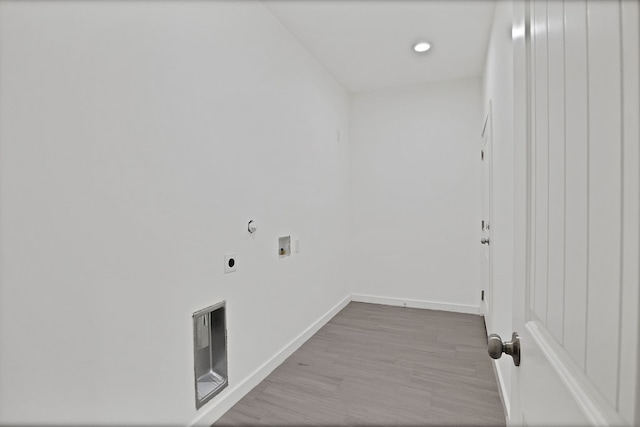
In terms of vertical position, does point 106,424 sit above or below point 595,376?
below

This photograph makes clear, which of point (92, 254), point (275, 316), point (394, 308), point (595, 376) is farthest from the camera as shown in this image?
point (394, 308)

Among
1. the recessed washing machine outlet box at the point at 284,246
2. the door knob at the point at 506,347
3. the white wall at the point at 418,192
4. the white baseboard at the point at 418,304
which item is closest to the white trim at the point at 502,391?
the door knob at the point at 506,347

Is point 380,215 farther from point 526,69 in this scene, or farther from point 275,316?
point 526,69

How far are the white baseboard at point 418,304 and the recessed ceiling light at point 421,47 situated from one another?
2.72 m

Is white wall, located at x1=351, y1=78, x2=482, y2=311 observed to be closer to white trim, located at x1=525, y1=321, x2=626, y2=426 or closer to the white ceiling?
the white ceiling

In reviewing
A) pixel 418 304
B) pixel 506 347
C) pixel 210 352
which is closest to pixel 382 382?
pixel 210 352

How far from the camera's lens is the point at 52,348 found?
3.92 ft

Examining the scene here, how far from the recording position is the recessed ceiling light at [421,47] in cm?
304

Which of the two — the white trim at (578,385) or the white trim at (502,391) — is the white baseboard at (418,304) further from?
the white trim at (578,385)

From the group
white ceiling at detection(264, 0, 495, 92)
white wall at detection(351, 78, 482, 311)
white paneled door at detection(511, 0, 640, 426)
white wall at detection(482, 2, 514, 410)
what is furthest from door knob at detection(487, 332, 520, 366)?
white wall at detection(351, 78, 482, 311)

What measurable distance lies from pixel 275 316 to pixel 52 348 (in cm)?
157

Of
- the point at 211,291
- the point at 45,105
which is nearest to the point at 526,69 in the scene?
the point at 45,105

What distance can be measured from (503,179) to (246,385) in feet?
6.74

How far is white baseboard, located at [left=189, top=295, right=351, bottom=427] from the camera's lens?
74.9 inches
